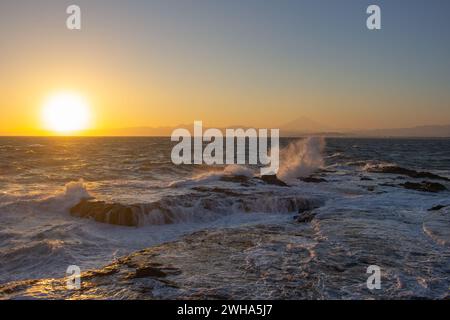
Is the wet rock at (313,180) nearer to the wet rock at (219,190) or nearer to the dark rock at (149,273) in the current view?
the wet rock at (219,190)

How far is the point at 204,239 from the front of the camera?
472 inches

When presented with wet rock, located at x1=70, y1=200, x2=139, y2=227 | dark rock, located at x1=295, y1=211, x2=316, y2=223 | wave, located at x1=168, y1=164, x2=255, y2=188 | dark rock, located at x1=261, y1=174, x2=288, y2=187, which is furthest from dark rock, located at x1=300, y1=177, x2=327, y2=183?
wet rock, located at x1=70, y1=200, x2=139, y2=227

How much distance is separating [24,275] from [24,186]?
50.8ft

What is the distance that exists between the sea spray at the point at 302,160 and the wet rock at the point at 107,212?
14466 mm

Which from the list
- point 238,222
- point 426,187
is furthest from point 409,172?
point 238,222

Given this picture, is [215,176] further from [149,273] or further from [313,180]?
[149,273]

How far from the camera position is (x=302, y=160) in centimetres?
3547

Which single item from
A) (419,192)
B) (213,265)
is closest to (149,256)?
(213,265)

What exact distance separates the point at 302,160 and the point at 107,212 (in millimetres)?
23175

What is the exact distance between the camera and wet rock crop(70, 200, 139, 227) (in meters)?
14.8

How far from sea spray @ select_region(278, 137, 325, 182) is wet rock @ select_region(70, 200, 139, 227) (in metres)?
14.5

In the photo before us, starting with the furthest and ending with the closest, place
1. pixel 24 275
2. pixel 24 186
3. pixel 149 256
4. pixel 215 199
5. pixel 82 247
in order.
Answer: pixel 24 186
pixel 215 199
pixel 82 247
pixel 149 256
pixel 24 275
